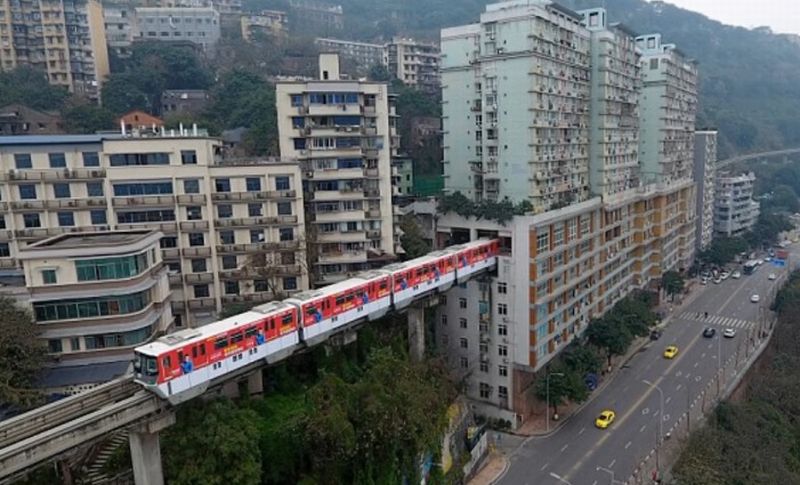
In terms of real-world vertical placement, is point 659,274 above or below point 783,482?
above

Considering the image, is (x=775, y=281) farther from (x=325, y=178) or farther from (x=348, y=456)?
(x=348, y=456)

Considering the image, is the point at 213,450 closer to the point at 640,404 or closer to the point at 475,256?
the point at 475,256

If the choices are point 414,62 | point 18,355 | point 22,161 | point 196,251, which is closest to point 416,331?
point 196,251

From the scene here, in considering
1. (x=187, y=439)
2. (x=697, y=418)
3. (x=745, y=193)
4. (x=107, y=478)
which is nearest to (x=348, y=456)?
(x=187, y=439)

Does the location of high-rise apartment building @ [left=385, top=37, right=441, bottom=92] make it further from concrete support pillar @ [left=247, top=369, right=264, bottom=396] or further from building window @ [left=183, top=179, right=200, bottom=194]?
concrete support pillar @ [left=247, top=369, right=264, bottom=396]

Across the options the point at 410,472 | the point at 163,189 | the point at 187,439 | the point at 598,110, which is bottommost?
the point at 410,472

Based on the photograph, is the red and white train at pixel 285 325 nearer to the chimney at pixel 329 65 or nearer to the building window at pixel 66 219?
the building window at pixel 66 219
